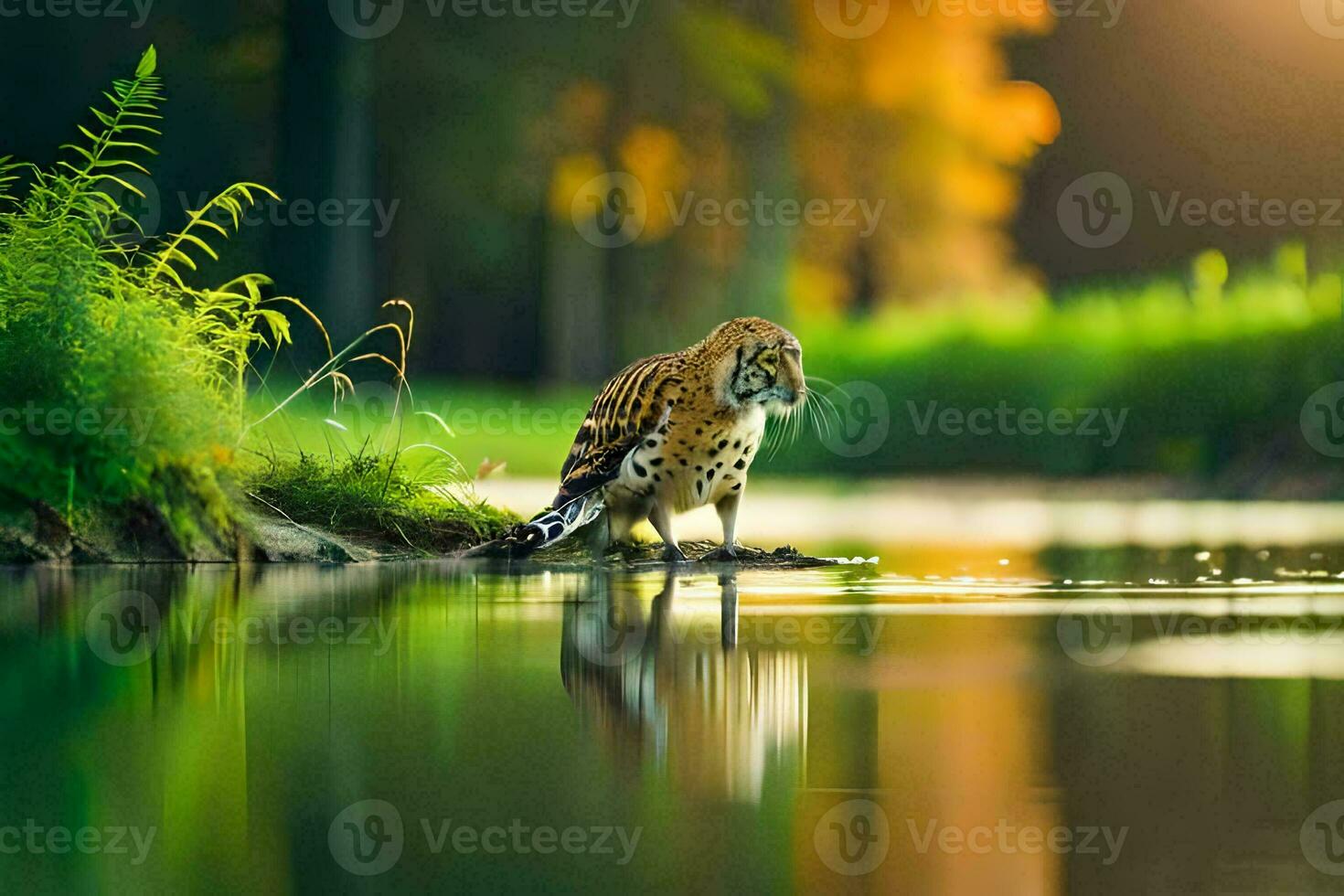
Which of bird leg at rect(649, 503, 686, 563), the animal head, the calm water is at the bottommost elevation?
the calm water

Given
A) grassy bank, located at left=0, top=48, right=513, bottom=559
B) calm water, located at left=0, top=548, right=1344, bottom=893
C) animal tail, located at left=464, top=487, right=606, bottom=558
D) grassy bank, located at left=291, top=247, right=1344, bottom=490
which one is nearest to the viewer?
calm water, located at left=0, top=548, right=1344, bottom=893

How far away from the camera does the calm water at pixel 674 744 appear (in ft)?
8.95

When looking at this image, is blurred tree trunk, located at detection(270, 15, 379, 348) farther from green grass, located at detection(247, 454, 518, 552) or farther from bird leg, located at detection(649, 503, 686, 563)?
bird leg, located at detection(649, 503, 686, 563)

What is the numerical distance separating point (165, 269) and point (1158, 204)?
58.1ft

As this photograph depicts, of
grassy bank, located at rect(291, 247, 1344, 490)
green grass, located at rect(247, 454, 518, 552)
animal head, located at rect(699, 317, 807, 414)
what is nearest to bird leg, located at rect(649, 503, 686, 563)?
animal head, located at rect(699, 317, 807, 414)

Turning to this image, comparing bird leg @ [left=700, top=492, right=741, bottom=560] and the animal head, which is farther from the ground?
the animal head

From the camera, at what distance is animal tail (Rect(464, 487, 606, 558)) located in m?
7.97

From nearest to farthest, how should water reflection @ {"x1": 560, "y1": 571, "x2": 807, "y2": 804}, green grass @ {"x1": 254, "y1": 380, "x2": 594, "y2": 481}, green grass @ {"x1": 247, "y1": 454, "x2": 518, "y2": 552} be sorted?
water reflection @ {"x1": 560, "y1": 571, "x2": 807, "y2": 804} < green grass @ {"x1": 247, "y1": 454, "x2": 518, "y2": 552} < green grass @ {"x1": 254, "y1": 380, "x2": 594, "y2": 481}

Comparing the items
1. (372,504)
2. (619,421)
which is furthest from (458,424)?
(619,421)

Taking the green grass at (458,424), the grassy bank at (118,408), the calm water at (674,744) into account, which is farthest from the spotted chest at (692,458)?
the green grass at (458,424)

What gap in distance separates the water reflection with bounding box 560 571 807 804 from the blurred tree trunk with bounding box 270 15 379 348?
36.3 ft

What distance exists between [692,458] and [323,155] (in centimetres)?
996

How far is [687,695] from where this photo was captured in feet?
13.5

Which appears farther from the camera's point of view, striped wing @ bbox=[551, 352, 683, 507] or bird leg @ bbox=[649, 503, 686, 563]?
bird leg @ bbox=[649, 503, 686, 563]
